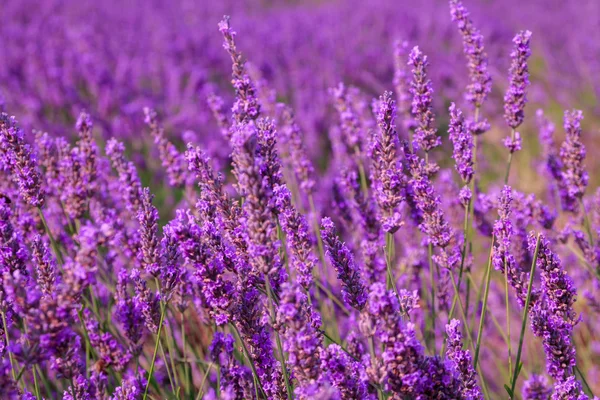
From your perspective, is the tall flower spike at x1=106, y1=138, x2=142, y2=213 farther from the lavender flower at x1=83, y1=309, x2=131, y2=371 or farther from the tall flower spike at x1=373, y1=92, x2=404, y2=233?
the tall flower spike at x1=373, y1=92, x2=404, y2=233

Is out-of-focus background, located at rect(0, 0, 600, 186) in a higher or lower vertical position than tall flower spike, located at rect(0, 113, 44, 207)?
higher

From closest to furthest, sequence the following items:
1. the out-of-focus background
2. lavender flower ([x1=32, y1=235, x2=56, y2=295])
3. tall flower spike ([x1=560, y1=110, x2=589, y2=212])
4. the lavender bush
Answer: the lavender bush, lavender flower ([x1=32, y1=235, x2=56, y2=295]), tall flower spike ([x1=560, y1=110, x2=589, y2=212]), the out-of-focus background

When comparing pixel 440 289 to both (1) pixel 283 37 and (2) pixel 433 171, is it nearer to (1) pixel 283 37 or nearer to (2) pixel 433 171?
(2) pixel 433 171

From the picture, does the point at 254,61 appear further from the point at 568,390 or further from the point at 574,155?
the point at 568,390

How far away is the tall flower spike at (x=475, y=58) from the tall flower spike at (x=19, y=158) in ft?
5.12

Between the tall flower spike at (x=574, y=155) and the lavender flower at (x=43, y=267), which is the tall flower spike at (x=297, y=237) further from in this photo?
the tall flower spike at (x=574, y=155)

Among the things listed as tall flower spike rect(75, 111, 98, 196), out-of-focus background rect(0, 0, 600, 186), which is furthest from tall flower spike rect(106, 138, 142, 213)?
out-of-focus background rect(0, 0, 600, 186)

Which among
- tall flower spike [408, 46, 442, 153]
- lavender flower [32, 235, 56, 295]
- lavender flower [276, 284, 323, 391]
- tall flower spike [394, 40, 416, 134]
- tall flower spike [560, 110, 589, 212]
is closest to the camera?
lavender flower [276, 284, 323, 391]

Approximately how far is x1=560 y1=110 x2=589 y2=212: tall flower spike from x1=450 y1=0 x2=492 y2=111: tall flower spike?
0.32 metres

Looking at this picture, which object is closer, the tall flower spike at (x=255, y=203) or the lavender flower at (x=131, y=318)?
the tall flower spike at (x=255, y=203)

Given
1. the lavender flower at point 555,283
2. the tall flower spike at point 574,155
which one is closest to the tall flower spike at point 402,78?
the tall flower spike at point 574,155

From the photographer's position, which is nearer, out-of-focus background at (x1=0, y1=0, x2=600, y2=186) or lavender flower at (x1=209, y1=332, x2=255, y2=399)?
lavender flower at (x1=209, y1=332, x2=255, y2=399)

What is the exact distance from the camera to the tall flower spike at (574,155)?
2.24 meters

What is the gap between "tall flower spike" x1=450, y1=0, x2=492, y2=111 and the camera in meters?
2.25
